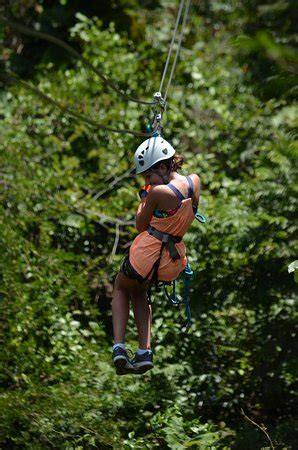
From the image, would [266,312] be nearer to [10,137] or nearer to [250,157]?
[250,157]

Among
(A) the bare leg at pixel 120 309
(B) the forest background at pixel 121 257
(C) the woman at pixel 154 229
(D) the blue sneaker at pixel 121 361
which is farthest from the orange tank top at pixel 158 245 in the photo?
(B) the forest background at pixel 121 257

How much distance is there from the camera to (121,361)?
476cm

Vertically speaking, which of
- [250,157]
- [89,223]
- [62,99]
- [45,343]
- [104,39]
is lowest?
[45,343]

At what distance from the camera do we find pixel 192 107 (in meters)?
10.2

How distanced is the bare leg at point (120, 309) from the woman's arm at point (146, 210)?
13.9 inches

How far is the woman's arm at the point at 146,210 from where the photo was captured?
4719 millimetres

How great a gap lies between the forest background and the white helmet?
2.41 ft

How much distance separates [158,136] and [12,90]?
5.51 meters

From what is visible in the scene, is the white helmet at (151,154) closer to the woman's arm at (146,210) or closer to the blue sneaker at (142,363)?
the woman's arm at (146,210)

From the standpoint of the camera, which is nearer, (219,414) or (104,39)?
(219,414)

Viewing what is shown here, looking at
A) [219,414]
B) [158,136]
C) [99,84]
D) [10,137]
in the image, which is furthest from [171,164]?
[99,84]

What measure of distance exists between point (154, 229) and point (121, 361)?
801 millimetres

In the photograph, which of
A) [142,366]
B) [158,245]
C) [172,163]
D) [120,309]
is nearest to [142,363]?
[142,366]

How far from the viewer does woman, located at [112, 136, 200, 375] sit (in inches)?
187
